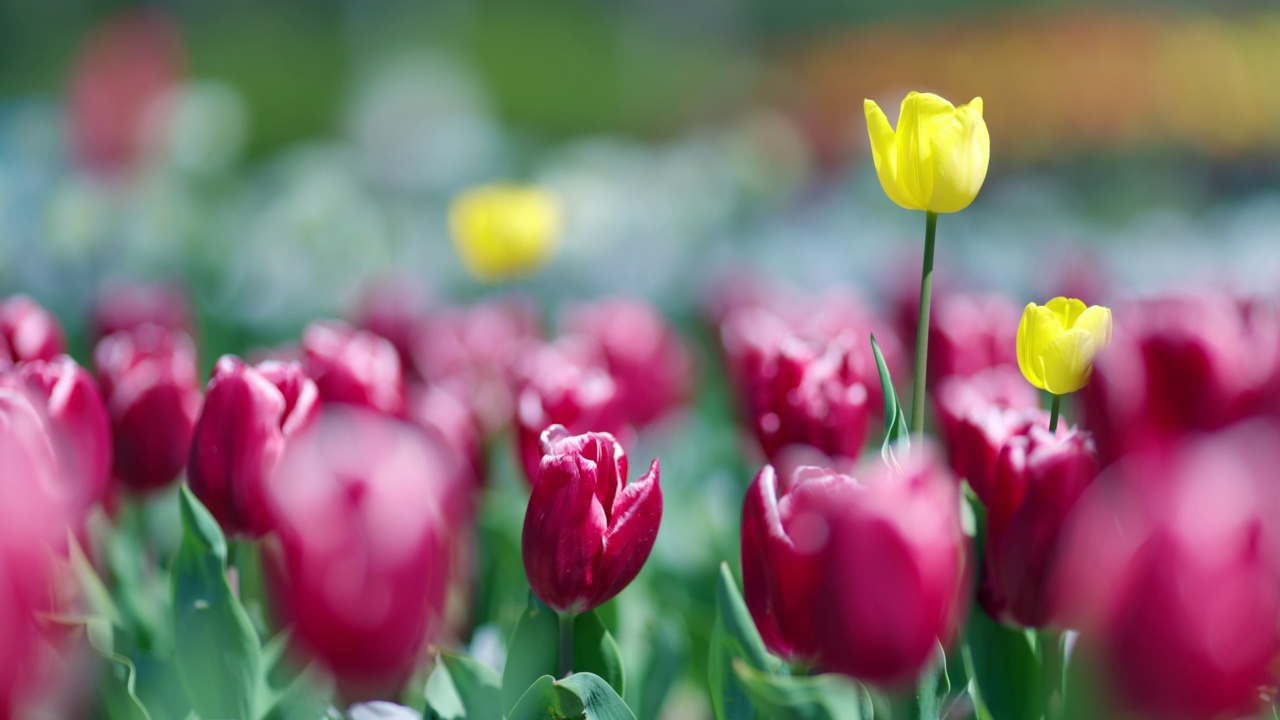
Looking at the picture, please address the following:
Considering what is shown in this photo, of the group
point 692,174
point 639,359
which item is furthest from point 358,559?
point 692,174

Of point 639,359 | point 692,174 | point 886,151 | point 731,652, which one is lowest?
point 692,174

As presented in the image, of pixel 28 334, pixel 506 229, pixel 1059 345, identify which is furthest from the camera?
pixel 506 229

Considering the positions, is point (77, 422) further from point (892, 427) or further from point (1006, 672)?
point (1006, 672)

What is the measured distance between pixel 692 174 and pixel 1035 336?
489cm

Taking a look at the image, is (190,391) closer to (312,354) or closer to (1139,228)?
(312,354)

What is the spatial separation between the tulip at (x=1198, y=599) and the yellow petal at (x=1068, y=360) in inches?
9.1

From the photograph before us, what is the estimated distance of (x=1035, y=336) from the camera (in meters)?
0.83

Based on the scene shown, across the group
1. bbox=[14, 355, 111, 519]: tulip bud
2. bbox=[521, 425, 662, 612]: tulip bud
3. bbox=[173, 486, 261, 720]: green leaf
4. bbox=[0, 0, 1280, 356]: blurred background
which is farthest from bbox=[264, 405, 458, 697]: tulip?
bbox=[0, 0, 1280, 356]: blurred background

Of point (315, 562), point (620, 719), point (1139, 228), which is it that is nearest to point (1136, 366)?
point (620, 719)

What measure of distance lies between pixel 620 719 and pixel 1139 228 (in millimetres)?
A: 4926

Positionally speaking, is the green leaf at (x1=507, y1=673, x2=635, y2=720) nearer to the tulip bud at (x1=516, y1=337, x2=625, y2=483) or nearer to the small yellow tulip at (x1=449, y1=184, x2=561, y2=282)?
the tulip bud at (x1=516, y1=337, x2=625, y2=483)

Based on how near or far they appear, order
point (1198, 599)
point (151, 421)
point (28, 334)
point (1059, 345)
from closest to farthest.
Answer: point (1198, 599) → point (1059, 345) → point (151, 421) → point (28, 334)

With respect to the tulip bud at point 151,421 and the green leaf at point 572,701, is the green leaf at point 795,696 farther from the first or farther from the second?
the tulip bud at point 151,421

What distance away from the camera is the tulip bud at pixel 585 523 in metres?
0.79
